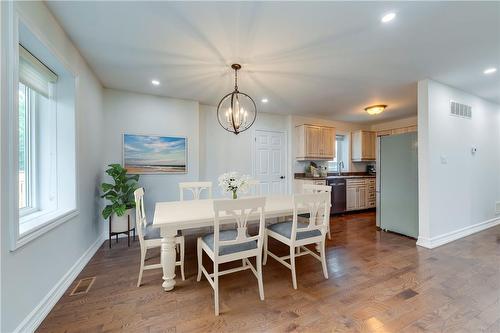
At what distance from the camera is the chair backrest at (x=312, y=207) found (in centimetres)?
202

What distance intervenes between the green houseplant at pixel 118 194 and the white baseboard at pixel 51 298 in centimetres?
53

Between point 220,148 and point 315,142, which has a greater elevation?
point 315,142

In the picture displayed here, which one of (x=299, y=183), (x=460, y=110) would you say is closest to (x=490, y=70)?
(x=460, y=110)

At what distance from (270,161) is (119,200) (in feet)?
10.4

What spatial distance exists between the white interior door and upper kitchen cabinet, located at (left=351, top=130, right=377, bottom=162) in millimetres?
2240

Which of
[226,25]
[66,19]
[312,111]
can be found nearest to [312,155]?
[312,111]

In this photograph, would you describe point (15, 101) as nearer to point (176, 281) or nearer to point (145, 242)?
point (145, 242)

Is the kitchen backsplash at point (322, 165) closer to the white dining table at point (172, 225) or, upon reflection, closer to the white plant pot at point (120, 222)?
the white dining table at point (172, 225)

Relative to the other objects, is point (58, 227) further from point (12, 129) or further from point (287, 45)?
point (287, 45)

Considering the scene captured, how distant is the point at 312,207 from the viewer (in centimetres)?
212

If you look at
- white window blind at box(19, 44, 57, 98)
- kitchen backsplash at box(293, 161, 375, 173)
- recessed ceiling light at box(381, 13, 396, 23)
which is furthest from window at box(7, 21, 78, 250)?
kitchen backsplash at box(293, 161, 375, 173)

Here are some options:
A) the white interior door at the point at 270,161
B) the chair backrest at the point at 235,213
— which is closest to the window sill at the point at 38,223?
the chair backrest at the point at 235,213

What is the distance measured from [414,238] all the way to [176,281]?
3621 mm

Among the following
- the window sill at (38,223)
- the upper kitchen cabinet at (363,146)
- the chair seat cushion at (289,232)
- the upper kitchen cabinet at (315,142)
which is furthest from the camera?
the upper kitchen cabinet at (363,146)
